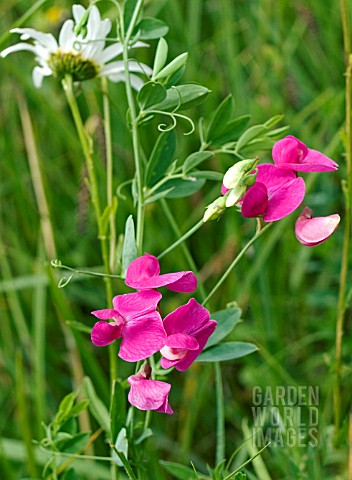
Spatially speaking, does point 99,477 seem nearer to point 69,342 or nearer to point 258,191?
point 69,342

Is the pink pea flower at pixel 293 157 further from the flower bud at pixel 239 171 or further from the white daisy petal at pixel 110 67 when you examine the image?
the white daisy petal at pixel 110 67

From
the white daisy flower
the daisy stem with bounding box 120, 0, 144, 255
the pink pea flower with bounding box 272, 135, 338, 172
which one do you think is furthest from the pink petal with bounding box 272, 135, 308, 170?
the white daisy flower

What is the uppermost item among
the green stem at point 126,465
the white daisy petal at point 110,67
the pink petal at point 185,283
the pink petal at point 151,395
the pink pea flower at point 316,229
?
the white daisy petal at point 110,67

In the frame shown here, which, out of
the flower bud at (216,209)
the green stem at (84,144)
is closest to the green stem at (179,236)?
the green stem at (84,144)

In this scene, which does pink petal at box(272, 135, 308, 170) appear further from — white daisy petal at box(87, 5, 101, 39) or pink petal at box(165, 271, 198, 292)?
white daisy petal at box(87, 5, 101, 39)

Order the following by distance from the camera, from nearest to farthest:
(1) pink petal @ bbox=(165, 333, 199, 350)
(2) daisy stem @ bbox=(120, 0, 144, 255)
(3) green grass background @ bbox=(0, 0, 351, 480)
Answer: (1) pink petal @ bbox=(165, 333, 199, 350), (2) daisy stem @ bbox=(120, 0, 144, 255), (3) green grass background @ bbox=(0, 0, 351, 480)

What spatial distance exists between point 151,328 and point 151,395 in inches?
1.6

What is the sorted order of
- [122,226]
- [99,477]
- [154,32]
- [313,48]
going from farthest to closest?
[313,48] → [122,226] → [99,477] → [154,32]

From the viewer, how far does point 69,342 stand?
1.07 meters

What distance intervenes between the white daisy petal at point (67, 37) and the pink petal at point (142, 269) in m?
0.28

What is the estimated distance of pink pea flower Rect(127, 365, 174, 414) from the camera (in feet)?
1.47

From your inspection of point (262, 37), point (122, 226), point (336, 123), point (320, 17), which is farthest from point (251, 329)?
point (320, 17)

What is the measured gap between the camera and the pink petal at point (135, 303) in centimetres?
46

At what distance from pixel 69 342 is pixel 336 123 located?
0.56m
